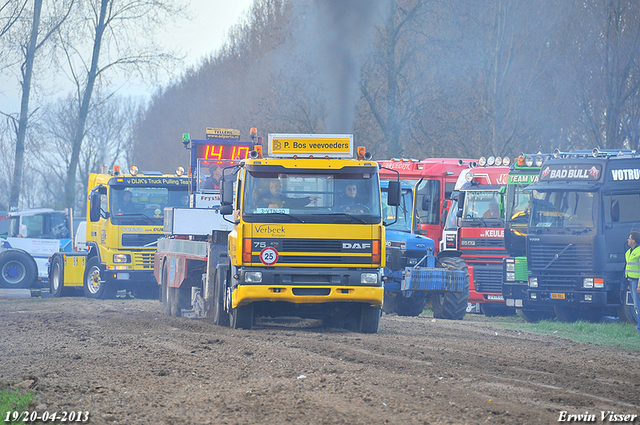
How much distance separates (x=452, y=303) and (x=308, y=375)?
32.0 ft

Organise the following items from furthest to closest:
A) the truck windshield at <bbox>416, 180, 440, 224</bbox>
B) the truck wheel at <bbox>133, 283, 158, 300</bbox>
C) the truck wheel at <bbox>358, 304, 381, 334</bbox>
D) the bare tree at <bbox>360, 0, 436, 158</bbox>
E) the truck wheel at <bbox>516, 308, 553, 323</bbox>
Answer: the bare tree at <bbox>360, 0, 436, 158</bbox> < the truck windshield at <bbox>416, 180, 440, 224</bbox> < the truck wheel at <bbox>133, 283, 158, 300</bbox> < the truck wheel at <bbox>516, 308, 553, 323</bbox> < the truck wheel at <bbox>358, 304, 381, 334</bbox>

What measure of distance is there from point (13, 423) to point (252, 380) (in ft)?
8.39

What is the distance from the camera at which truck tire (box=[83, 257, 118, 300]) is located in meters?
21.8

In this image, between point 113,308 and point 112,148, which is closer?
point 113,308

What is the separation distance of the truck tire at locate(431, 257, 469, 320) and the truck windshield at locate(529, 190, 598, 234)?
2.07m

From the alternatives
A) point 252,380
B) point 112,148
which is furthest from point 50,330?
point 112,148

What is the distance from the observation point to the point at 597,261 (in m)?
17.3

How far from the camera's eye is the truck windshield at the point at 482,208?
20391 mm

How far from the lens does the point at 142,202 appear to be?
21484 millimetres

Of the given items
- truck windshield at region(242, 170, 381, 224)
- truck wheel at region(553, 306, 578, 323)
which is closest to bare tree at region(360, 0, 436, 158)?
truck wheel at region(553, 306, 578, 323)

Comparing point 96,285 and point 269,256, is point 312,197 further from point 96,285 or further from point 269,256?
point 96,285

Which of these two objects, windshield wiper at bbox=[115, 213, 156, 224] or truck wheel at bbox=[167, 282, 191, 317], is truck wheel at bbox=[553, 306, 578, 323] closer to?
truck wheel at bbox=[167, 282, 191, 317]

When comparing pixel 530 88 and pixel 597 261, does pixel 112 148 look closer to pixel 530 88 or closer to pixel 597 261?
pixel 530 88

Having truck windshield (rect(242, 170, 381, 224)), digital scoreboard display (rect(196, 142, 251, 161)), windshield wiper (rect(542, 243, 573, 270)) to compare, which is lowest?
windshield wiper (rect(542, 243, 573, 270))
